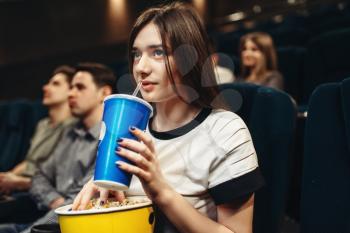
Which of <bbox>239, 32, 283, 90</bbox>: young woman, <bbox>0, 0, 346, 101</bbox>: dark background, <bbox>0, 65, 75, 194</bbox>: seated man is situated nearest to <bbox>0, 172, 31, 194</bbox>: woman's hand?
<bbox>0, 65, 75, 194</bbox>: seated man

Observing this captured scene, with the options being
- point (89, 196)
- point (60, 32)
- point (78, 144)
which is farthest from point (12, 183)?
point (60, 32)

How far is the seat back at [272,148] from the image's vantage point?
0.60 m

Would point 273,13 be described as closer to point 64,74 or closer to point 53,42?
point 53,42

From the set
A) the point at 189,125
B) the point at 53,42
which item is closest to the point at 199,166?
the point at 189,125

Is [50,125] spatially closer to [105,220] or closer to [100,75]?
[100,75]

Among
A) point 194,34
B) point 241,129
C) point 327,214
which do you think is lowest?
point 327,214

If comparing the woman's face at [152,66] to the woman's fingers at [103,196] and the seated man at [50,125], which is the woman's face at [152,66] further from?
the seated man at [50,125]

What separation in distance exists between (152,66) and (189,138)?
0.29 feet

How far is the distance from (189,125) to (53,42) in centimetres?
242

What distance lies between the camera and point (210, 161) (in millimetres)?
500

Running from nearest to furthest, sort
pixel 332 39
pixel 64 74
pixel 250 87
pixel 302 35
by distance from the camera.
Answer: pixel 250 87 → pixel 332 39 → pixel 64 74 → pixel 302 35

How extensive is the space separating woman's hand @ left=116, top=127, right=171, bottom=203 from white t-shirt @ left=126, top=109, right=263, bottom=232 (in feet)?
0.28

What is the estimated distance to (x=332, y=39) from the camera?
1.28m

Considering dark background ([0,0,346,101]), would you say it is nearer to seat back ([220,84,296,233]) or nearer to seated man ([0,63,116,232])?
seated man ([0,63,116,232])
